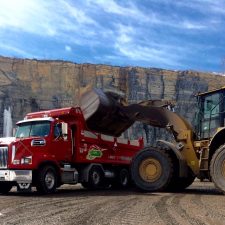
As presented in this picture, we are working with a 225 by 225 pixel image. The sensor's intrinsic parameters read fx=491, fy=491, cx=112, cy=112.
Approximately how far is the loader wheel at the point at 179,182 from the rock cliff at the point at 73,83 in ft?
89.7

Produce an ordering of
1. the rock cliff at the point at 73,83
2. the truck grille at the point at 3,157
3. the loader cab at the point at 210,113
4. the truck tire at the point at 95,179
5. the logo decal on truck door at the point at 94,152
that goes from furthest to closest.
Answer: the rock cliff at the point at 73,83
the logo decal on truck door at the point at 94,152
the truck tire at the point at 95,179
the truck grille at the point at 3,157
the loader cab at the point at 210,113

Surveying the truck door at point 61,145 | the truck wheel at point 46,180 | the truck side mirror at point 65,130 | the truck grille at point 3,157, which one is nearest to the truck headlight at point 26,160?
the truck wheel at point 46,180

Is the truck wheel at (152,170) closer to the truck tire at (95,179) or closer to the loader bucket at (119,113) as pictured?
the loader bucket at (119,113)

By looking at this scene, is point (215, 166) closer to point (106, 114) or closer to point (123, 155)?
point (106, 114)

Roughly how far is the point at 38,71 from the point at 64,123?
32882 mm

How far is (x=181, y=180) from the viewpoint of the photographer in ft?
56.3

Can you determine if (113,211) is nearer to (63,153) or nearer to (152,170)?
(152,170)

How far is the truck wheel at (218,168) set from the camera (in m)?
13.7

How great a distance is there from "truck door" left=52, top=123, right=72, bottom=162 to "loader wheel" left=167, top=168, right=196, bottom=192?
362cm

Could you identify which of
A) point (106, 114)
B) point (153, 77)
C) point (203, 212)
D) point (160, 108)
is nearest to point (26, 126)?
point (106, 114)

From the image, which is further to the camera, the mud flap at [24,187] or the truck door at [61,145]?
the truck door at [61,145]

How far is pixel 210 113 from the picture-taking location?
15.5m

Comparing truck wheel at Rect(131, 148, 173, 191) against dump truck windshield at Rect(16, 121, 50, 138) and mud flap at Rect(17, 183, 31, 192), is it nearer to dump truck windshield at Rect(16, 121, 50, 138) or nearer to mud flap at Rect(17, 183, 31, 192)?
dump truck windshield at Rect(16, 121, 50, 138)

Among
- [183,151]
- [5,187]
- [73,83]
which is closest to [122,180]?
[183,151]
